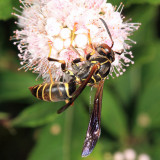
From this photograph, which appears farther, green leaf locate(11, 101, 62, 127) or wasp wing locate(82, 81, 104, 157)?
green leaf locate(11, 101, 62, 127)

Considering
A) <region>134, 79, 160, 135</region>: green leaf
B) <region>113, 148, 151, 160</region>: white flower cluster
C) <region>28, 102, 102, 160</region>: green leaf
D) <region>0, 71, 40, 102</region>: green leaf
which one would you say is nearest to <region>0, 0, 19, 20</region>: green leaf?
<region>0, 71, 40, 102</region>: green leaf

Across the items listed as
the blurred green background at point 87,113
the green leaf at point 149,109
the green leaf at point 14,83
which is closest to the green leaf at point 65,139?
the blurred green background at point 87,113

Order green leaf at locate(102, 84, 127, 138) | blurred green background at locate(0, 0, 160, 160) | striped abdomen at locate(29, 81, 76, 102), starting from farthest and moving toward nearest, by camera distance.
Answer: green leaf at locate(102, 84, 127, 138)
blurred green background at locate(0, 0, 160, 160)
striped abdomen at locate(29, 81, 76, 102)

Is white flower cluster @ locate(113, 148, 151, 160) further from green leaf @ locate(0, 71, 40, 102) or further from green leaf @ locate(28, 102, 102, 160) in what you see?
green leaf @ locate(0, 71, 40, 102)

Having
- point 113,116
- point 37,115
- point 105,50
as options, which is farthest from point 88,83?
point 113,116

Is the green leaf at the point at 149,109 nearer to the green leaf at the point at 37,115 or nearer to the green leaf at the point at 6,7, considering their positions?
the green leaf at the point at 37,115

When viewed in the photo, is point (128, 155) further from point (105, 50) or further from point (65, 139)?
point (105, 50)

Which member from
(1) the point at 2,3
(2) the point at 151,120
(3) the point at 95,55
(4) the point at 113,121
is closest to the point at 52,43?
(3) the point at 95,55
